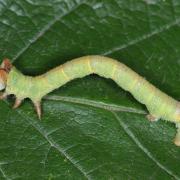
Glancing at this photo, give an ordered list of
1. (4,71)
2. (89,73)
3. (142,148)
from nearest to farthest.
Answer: (142,148), (4,71), (89,73)

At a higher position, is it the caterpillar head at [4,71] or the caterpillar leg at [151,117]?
the caterpillar head at [4,71]

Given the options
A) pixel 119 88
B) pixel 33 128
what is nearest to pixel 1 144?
pixel 33 128

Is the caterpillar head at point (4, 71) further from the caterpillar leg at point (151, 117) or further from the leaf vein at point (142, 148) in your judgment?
the caterpillar leg at point (151, 117)

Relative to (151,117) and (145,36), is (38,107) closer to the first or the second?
(151,117)

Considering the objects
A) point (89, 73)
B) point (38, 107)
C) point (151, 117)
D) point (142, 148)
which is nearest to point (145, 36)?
point (89, 73)

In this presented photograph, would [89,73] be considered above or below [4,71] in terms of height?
below

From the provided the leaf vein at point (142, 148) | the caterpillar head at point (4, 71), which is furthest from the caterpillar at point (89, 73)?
the leaf vein at point (142, 148)

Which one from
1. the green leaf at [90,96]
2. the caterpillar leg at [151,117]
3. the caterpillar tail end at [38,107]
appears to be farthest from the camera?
the caterpillar leg at [151,117]

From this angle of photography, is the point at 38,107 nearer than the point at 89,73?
Yes
